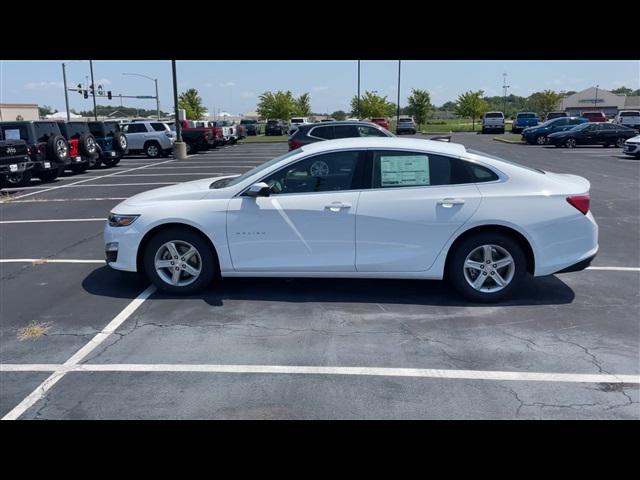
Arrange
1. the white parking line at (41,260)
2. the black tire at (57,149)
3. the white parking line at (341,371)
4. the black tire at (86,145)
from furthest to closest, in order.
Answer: the black tire at (86,145) < the black tire at (57,149) < the white parking line at (41,260) < the white parking line at (341,371)

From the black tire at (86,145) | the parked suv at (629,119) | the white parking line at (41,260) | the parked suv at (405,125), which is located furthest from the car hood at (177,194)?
the parked suv at (405,125)

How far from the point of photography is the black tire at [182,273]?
546cm

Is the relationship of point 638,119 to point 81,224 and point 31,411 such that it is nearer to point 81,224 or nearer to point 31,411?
point 81,224

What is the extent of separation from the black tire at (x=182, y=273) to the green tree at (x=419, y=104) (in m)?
59.3

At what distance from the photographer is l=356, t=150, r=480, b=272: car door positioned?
5.17m

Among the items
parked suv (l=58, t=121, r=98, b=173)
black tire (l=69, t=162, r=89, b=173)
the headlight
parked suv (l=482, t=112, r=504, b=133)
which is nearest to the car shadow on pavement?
the headlight

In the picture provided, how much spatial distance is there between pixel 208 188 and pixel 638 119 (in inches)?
1643

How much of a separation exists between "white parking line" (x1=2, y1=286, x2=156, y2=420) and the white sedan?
336mm

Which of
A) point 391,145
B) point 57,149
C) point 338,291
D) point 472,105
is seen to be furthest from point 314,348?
point 472,105

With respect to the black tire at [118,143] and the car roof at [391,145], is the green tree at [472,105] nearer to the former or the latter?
the black tire at [118,143]

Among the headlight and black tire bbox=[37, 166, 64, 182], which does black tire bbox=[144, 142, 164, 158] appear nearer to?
black tire bbox=[37, 166, 64, 182]

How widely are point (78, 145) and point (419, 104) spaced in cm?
5029

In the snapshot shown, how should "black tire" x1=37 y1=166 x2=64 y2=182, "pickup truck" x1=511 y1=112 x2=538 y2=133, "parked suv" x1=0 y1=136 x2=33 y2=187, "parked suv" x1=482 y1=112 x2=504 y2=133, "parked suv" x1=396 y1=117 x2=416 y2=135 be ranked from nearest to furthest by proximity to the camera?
"parked suv" x1=0 y1=136 x2=33 y2=187 → "black tire" x1=37 y1=166 x2=64 y2=182 → "pickup truck" x1=511 y1=112 x2=538 y2=133 → "parked suv" x1=396 y1=117 x2=416 y2=135 → "parked suv" x1=482 y1=112 x2=504 y2=133
